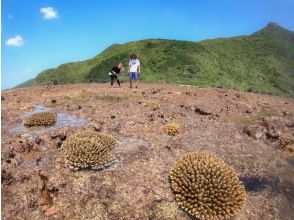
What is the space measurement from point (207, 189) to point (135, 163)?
266cm

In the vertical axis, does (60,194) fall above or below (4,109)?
below

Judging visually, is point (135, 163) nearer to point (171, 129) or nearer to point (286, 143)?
point (171, 129)

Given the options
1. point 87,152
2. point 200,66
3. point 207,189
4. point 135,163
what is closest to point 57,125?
point 87,152

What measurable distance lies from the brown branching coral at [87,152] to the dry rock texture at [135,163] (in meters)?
0.25

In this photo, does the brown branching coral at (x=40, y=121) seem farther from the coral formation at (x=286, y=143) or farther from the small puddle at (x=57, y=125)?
the coral formation at (x=286, y=143)

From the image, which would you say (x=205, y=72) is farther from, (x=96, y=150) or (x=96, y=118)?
(x=96, y=150)

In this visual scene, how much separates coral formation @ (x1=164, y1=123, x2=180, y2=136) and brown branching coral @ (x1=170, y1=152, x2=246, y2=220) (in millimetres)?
4201

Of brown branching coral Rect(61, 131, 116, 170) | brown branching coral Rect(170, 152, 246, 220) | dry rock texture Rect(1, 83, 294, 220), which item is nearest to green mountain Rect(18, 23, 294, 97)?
dry rock texture Rect(1, 83, 294, 220)

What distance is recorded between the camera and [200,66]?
51.6 m

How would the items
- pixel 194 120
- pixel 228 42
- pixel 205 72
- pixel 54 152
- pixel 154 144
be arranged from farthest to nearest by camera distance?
pixel 228 42 < pixel 205 72 < pixel 194 120 < pixel 154 144 < pixel 54 152

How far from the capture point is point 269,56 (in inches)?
2562

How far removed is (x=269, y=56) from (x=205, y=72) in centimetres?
2086

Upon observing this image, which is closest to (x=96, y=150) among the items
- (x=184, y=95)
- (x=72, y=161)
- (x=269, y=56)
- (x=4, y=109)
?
(x=72, y=161)

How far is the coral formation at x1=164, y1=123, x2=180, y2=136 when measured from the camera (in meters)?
15.7
